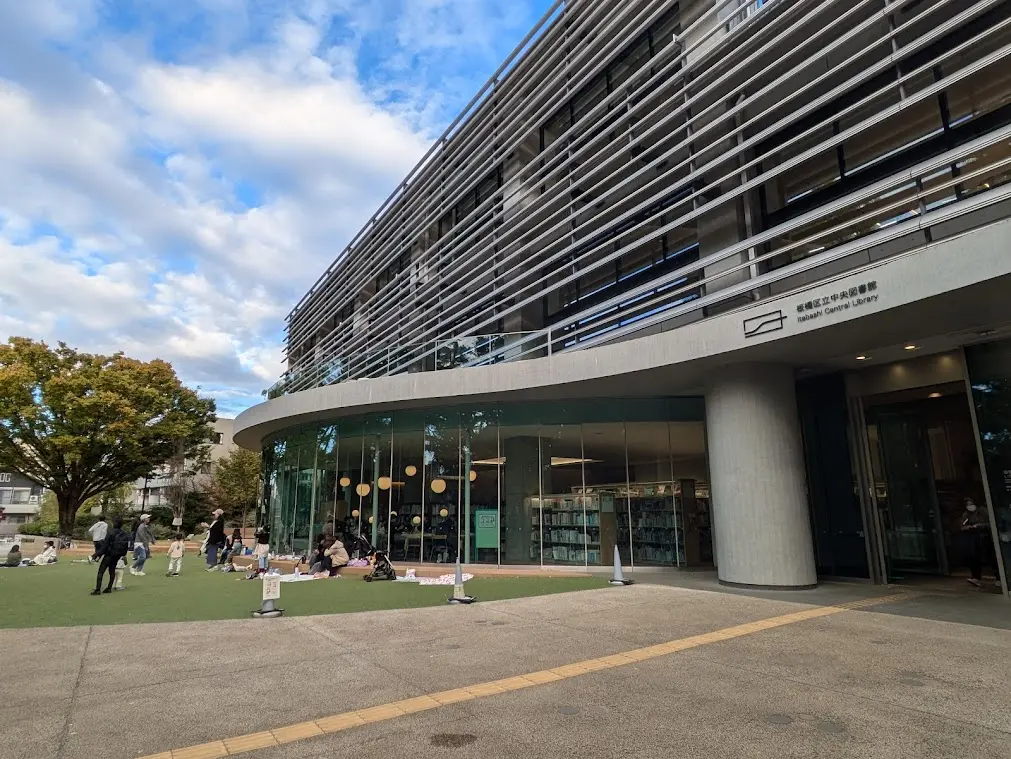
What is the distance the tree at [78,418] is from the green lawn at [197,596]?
58.9 ft

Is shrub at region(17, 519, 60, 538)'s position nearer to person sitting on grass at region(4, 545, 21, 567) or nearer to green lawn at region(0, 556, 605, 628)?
person sitting on grass at region(4, 545, 21, 567)

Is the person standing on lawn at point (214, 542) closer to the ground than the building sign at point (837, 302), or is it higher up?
closer to the ground

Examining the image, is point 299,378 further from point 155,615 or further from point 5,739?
point 5,739

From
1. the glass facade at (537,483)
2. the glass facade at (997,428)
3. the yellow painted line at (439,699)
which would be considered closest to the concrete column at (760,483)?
the glass facade at (997,428)

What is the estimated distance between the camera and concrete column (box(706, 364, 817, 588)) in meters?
11.7

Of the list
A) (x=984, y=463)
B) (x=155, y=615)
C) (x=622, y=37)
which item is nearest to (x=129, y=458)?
(x=155, y=615)

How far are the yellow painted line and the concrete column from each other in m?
3.18

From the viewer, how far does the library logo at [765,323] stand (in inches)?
414

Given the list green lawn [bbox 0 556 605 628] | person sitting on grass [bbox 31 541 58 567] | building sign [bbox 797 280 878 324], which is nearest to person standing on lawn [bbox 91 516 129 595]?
green lawn [bbox 0 556 605 628]

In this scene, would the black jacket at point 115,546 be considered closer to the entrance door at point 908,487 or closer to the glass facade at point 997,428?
the entrance door at point 908,487

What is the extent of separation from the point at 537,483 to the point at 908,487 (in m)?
8.95

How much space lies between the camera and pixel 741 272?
13047 mm

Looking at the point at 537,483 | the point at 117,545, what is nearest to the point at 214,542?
the point at 117,545

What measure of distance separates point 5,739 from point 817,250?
1393cm
